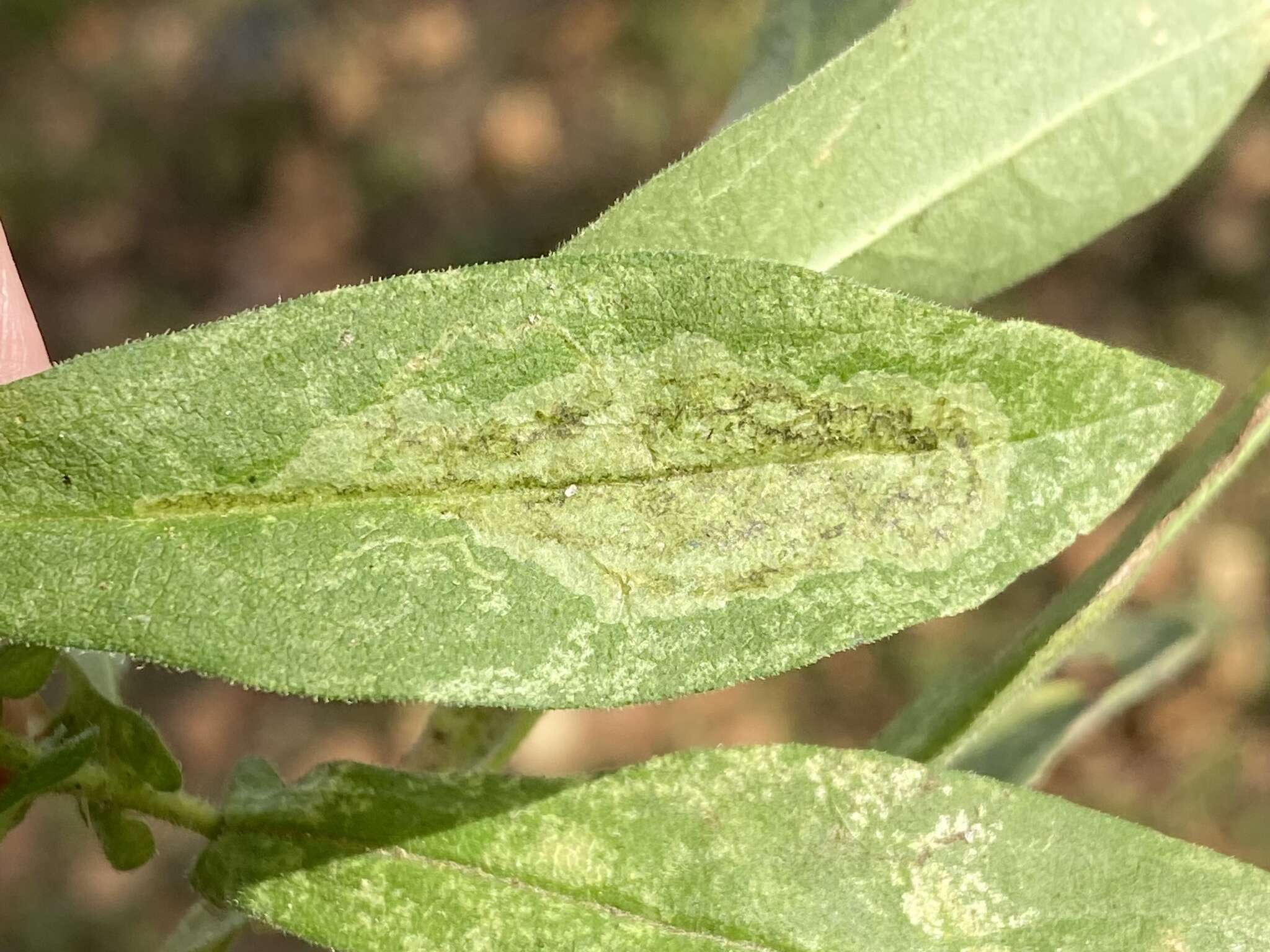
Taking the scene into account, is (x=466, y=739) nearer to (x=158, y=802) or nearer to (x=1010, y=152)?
(x=158, y=802)

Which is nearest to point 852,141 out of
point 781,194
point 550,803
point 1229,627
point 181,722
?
point 781,194

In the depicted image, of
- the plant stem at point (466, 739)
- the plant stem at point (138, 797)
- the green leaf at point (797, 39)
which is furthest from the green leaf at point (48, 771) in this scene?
the green leaf at point (797, 39)

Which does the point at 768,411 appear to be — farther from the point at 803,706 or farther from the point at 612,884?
the point at 803,706

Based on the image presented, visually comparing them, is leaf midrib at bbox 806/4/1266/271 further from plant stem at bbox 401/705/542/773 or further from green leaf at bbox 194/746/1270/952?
plant stem at bbox 401/705/542/773

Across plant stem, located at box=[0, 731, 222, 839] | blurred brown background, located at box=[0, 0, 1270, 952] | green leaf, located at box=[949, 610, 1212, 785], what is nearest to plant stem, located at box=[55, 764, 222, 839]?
plant stem, located at box=[0, 731, 222, 839]

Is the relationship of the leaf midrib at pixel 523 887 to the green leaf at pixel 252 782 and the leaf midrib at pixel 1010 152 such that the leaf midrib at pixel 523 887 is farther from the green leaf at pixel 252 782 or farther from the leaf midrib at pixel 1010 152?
the leaf midrib at pixel 1010 152
